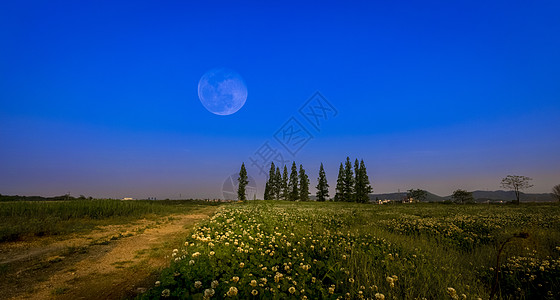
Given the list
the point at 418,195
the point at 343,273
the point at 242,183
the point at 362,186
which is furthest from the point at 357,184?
the point at 343,273

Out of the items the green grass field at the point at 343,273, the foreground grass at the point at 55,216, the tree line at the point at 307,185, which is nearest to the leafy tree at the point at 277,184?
the tree line at the point at 307,185

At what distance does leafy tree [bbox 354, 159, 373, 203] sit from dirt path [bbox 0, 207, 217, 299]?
66890 mm

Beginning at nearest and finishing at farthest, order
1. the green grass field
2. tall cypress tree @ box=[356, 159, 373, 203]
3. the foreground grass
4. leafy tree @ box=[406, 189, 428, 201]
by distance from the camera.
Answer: the green grass field → the foreground grass → tall cypress tree @ box=[356, 159, 373, 203] → leafy tree @ box=[406, 189, 428, 201]

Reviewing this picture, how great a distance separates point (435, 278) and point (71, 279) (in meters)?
8.95

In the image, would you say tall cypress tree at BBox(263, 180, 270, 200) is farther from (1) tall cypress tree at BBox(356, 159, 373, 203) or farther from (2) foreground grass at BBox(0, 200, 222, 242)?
(2) foreground grass at BBox(0, 200, 222, 242)

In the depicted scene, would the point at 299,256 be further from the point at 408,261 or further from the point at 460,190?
the point at 460,190

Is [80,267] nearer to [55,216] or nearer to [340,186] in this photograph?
[55,216]

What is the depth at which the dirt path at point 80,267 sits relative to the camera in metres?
5.41

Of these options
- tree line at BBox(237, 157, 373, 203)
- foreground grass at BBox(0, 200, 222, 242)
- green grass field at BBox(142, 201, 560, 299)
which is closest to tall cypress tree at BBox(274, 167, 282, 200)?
tree line at BBox(237, 157, 373, 203)

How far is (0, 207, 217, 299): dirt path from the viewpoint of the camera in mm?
5406

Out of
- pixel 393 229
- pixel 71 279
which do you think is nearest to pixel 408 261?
pixel 393 229

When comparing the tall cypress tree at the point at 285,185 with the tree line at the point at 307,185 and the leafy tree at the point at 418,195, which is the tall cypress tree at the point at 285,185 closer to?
the tree line at the point at 307,185

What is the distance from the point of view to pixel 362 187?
7044 cm

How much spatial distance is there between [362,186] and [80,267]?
71.3 metres
